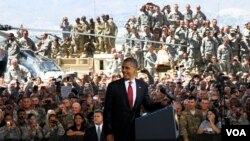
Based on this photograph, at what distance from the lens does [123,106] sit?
1010 cm

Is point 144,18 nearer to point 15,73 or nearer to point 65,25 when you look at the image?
point 65,25

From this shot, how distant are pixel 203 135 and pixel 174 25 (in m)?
15.5

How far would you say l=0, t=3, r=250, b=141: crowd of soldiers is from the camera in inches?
598

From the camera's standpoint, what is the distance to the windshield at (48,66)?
28.5 m

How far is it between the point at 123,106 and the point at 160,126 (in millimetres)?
1005

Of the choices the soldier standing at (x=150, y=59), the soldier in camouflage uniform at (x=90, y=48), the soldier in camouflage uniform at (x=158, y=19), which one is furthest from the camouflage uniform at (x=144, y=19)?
the soldier in camouflage uniform at (x=90, y=48)

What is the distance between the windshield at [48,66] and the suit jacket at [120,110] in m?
18.4

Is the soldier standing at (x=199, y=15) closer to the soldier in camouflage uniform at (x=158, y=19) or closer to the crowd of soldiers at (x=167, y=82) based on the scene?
the crowd of soldiers at (x=167, y=82)

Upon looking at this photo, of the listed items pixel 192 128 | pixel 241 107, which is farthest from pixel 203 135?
pixel 241 107

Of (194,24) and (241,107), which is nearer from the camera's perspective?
(241,107)

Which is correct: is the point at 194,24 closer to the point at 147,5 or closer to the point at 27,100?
the point at 147,5

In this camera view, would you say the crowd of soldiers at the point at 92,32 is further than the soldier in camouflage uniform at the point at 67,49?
No

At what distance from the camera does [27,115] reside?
1605 centimetres

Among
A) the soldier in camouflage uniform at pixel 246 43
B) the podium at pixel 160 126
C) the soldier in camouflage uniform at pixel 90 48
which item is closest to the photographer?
the podium at pixel 160 126
